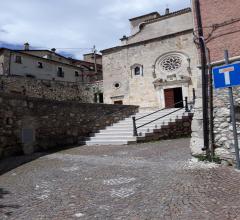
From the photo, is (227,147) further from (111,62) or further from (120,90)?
(111,62)

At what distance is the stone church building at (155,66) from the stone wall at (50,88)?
12.1ft

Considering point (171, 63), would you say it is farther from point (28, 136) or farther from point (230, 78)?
point (230, 78)

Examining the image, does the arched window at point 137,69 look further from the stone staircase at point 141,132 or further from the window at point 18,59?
the window at point 18,59

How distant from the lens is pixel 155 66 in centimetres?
2442

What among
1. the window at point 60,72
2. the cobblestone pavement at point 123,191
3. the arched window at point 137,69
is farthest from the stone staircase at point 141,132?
the window at point 60,72

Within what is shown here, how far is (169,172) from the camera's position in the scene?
5.51m

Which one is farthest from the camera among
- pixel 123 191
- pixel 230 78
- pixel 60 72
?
pixel 60 72

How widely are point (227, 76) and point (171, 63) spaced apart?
18773mm

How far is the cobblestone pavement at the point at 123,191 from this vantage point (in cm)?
356

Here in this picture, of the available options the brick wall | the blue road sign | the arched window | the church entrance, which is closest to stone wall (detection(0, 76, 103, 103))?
the arched window

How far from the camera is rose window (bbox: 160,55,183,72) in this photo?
76.8ft

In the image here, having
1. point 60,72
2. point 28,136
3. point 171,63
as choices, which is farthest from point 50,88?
point 28,136

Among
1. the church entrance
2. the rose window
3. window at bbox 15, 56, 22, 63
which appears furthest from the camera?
window at bbox 15, 56, 22, 63

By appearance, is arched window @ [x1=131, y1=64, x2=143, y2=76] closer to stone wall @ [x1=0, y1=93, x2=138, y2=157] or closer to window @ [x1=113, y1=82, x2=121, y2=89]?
window @ [x1=113, y1=82, x2=121, y2=89]
